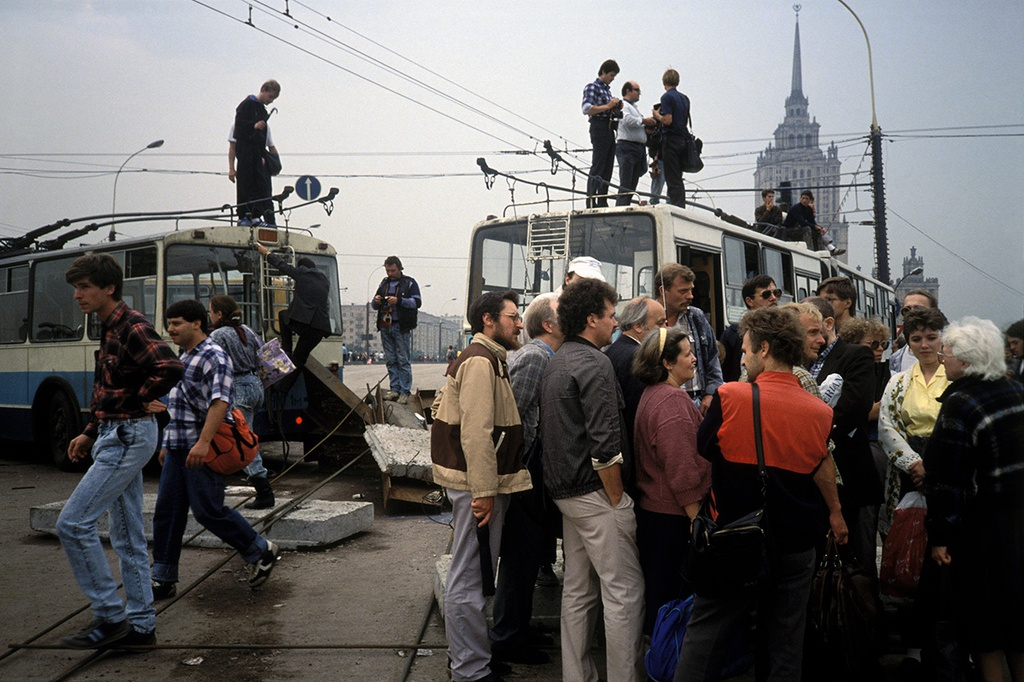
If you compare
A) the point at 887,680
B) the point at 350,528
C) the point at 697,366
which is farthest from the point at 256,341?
the point at 887,680

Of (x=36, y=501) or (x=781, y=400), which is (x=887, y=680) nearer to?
(x=781, y=400)

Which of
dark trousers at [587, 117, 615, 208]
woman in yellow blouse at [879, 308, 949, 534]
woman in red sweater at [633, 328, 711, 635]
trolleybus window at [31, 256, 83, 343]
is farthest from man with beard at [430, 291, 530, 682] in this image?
trolleybus window at [31, 256, 83, 343]

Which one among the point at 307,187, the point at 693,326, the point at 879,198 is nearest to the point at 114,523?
the point at 693,326

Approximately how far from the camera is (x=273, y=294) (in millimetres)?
11242

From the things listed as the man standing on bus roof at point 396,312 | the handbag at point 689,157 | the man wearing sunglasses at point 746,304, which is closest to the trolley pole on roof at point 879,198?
the handbag at point 689,157

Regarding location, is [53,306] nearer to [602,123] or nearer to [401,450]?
[401,450]

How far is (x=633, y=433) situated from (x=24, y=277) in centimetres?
1138

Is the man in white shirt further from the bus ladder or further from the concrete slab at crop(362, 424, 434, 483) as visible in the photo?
the bus ladder

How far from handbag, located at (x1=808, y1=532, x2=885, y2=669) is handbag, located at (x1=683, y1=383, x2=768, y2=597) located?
24.0 inches

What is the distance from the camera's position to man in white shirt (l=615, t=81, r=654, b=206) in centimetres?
1079

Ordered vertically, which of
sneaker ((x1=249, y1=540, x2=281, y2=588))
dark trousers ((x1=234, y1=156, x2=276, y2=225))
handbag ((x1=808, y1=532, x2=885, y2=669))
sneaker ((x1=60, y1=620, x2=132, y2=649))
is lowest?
sneaker ((x1=60, y1=620, x2=132, y2=649))

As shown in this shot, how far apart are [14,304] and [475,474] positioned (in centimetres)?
1111

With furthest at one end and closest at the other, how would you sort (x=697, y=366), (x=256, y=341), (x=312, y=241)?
(x=312, y=241) → (x=256, y=341) → (x=697, y=366)

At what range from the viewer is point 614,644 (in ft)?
12.9
